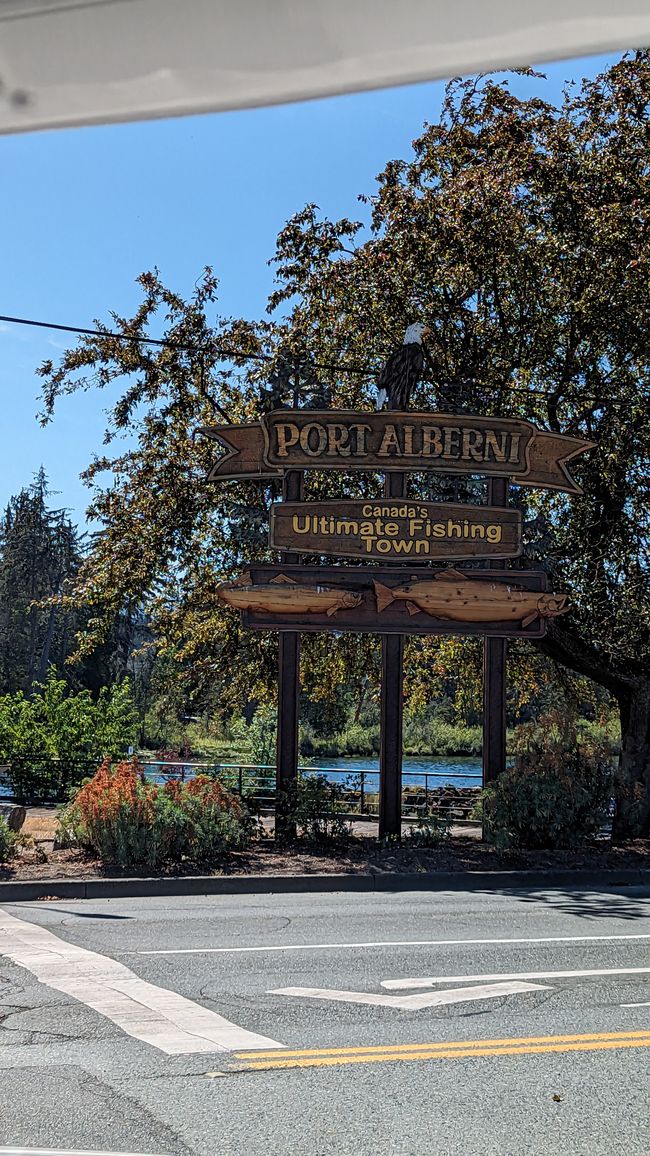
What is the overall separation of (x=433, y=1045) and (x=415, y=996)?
119cm

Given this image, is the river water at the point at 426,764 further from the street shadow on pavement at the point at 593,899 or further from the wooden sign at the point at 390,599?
the street shadow on pavement at the point at 593,899

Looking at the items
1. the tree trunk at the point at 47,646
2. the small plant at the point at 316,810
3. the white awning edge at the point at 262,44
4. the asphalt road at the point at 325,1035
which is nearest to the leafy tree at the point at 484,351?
the small plant at the point at 316,810

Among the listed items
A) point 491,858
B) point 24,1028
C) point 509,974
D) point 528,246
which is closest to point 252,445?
point 528,246

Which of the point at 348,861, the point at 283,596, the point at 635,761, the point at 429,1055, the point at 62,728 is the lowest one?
the point at 429,1055

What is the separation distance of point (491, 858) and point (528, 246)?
31.5 feet

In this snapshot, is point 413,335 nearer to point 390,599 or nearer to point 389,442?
point 389,442

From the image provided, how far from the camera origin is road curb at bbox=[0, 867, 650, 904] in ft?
39.5

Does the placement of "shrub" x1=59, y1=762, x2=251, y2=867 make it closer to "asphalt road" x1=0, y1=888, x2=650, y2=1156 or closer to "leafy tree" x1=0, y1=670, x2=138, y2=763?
"asphalt road" x1=0, y1=888, x2=650, y2=1156

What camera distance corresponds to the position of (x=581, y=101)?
19.3 m

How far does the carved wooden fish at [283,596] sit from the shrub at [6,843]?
4.44 m

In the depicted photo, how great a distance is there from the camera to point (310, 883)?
514 inches

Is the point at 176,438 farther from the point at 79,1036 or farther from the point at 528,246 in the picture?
the point at 79,1036

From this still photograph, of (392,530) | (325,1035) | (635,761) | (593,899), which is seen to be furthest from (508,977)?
(635,761)

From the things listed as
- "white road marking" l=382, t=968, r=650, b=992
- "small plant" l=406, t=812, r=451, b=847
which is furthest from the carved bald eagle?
"white road marking" l=382, t=968, r=650, b=992
